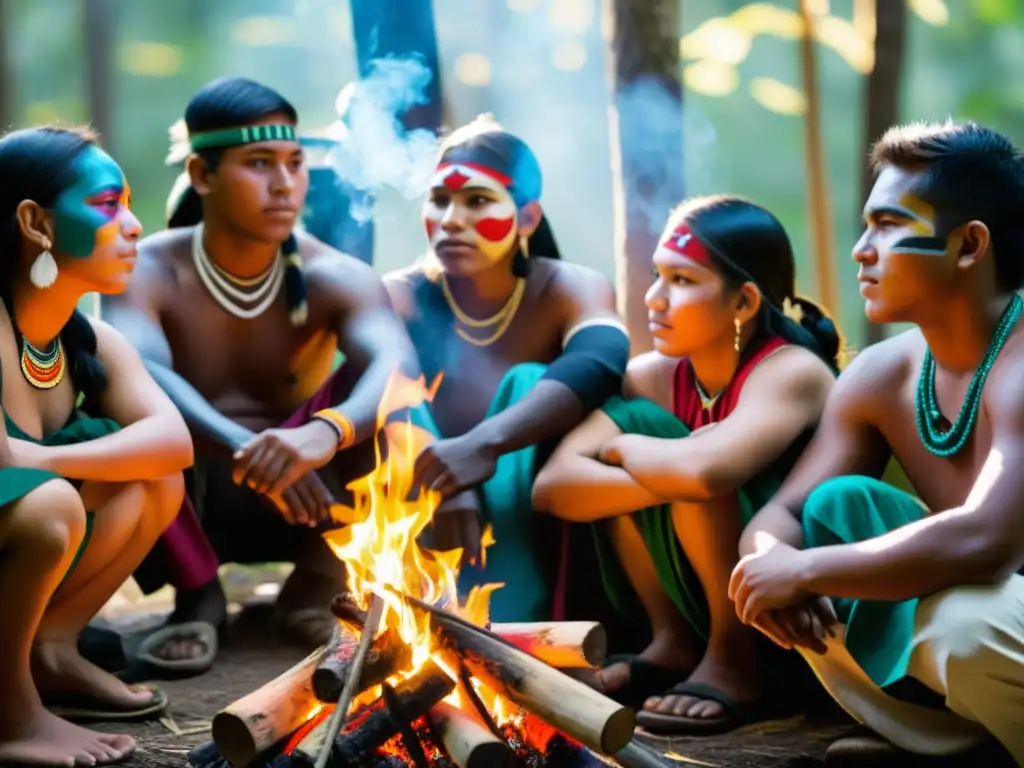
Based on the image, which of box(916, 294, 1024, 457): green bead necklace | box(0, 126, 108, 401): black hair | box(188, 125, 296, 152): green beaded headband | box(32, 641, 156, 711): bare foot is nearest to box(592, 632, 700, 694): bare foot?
box(916, 294, 1024, 457): green bead necklace

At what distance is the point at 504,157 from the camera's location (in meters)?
4.31

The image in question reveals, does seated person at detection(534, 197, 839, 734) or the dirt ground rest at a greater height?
seated person at detection(534, 197, 839, 734)

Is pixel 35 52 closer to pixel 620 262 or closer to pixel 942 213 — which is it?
pixel 620 262

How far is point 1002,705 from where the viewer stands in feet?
9.59

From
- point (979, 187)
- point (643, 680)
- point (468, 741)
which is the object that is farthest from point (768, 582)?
point (979, 187)

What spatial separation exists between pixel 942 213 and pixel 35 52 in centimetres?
1088

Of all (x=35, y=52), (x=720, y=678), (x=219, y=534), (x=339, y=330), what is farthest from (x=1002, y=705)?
(x=35, y=52)

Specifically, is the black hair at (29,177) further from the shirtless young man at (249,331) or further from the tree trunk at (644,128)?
the tree trunk at (644,128)

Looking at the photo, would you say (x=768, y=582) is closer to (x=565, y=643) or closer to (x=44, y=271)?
(x=565, y=643)

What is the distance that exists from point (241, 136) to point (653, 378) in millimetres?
1457

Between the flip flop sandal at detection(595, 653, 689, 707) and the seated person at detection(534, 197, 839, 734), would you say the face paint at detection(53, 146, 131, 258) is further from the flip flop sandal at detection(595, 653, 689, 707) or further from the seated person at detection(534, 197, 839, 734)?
the flip flop sandal at detection(595, 653, 689, 707)

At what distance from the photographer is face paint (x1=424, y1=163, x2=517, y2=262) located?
427 centimetres

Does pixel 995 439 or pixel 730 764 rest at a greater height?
pixel 995 439

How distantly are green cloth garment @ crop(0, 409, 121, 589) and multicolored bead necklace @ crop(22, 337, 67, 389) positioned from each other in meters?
0.12
